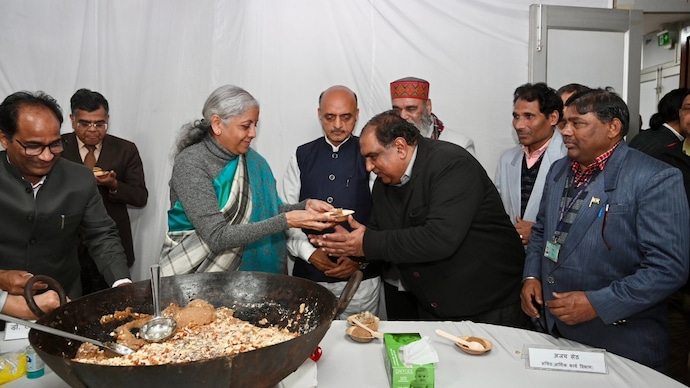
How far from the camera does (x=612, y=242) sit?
1.82m

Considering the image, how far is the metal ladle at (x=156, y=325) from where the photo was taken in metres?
1.35

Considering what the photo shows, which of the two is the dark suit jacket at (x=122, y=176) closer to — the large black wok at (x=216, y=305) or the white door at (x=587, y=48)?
the large black wok at (x=216, y=305)

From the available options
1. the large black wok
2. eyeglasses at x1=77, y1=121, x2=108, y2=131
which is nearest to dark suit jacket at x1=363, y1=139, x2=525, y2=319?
the large black wok

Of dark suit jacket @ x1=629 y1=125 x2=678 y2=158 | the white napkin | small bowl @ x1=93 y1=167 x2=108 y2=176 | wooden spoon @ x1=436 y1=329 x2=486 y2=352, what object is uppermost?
dark suit jacket @ x1=629 y1=125 x2=678 y2=158

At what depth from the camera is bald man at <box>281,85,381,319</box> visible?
110 inches

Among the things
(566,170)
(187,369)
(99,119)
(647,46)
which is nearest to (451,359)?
(187,369)

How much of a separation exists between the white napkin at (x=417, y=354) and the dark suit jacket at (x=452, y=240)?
2.16ft

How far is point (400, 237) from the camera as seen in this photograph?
6.84 ft

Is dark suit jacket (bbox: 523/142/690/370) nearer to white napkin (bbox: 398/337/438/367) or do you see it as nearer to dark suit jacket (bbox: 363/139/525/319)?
dark suit jacket (bbox: 363/139/525/319)

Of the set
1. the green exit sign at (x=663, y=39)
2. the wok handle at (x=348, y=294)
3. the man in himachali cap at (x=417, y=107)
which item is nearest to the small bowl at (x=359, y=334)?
the wok handle at (x=348, y=294)

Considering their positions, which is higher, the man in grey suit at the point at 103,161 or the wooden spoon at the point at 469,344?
the man in grey suit at the point at 103,161

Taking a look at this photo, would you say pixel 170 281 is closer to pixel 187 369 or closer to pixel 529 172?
pixel 187 369

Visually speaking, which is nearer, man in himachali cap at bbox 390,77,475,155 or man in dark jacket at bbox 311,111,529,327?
man in dark jacket at bbox 311,111,529,327

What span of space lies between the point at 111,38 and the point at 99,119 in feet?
2.24
